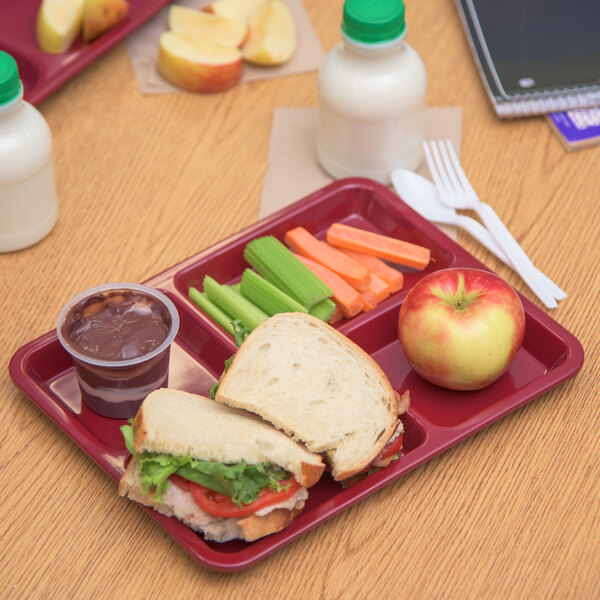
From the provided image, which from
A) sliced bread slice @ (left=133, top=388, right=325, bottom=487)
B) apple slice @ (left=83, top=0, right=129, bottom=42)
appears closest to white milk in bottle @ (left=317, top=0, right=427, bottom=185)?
apple slice @ (left=83, top=0, right=129, bottom=42)

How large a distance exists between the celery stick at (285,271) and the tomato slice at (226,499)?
503mm

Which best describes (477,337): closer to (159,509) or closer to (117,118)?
(159,509)

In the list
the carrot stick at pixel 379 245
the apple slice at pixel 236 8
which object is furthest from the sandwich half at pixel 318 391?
the apple slice at pixel 236 8

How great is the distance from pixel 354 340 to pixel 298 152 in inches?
25.6

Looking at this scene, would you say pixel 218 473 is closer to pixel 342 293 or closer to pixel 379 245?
pixel 342 293

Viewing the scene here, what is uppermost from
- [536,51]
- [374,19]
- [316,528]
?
[374,19]

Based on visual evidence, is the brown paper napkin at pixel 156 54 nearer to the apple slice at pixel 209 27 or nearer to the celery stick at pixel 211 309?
the apple slice at pixel 209 27

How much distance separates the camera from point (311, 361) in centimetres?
160

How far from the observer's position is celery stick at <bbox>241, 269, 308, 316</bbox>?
6.02 ft

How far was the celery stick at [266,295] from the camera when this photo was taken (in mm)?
1836

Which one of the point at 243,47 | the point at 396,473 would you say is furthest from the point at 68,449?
the point at 243,47

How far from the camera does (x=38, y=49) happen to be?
7.89 feet

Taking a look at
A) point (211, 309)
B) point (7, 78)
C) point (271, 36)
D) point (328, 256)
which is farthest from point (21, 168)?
point (271, 36)

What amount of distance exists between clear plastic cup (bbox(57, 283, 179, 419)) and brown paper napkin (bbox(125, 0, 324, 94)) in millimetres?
981
